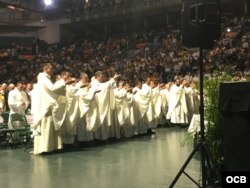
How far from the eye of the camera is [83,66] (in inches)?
1061

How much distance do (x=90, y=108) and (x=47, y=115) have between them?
1.41 metres

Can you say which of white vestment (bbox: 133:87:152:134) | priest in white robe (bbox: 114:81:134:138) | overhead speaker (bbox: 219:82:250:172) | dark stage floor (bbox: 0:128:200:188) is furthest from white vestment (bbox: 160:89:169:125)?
overhead speaker (bbox: 219:82:250:172)

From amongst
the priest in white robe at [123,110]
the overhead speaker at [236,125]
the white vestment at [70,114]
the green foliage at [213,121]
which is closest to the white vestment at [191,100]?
the priest in white robe at [123,110]

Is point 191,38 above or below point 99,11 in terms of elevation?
below

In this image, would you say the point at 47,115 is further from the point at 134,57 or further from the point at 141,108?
the point at 134,57

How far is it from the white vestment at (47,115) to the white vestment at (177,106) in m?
6.07

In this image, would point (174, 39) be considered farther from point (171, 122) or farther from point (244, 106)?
point (244, 106)

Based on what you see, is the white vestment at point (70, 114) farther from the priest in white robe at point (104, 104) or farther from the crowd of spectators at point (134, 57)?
the crowd of spectators at point (134, 57)

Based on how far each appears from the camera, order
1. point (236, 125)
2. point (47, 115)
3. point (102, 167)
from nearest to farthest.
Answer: point (236, 125), point (102, 167), point (47, 115)

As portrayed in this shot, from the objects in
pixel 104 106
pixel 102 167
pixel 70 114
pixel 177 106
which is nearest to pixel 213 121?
pixel 102 167

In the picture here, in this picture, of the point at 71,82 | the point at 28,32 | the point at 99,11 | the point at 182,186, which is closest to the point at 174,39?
the point at 99,11

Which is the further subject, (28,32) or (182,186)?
(28,32)

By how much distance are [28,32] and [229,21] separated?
16.8 metres

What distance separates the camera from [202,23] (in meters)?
5.48
